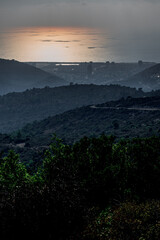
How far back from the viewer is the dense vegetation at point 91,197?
1617 cm

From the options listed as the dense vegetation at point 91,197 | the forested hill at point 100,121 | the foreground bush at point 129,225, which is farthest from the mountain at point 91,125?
the foreground bush at point 129,225

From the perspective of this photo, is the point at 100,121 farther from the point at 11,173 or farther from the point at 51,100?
the point at 51,100

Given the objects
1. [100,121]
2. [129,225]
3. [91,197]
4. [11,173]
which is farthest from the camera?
[100,121]

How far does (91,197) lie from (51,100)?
132245 millimetres

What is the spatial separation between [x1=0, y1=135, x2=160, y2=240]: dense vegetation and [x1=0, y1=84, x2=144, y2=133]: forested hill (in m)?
111

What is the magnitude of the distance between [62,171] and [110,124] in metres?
62.7

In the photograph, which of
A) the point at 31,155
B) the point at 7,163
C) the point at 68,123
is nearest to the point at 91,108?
the point at 68,123

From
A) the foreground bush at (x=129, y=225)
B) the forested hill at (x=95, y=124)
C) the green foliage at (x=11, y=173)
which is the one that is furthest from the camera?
the forested hill at (x=95, y=124)

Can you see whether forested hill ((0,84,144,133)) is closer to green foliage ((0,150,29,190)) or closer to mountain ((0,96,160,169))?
mountain ((0,96,160,169))

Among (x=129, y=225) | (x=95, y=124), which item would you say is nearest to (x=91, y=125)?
(x=95, y=124)

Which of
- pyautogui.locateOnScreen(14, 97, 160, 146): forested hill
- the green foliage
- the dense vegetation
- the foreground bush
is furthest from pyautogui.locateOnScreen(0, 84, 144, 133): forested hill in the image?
the foreground bush

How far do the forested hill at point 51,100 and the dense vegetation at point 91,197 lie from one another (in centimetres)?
11102

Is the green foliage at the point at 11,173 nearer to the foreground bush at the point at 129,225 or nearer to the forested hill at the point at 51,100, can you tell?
the foreground bush at the point at 129,225

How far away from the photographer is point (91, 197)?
2233 centimetres
